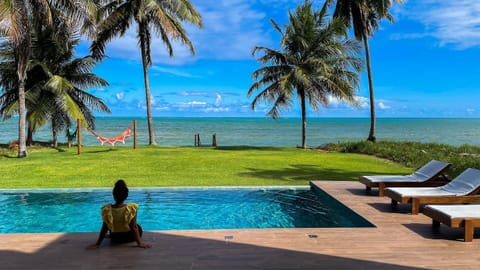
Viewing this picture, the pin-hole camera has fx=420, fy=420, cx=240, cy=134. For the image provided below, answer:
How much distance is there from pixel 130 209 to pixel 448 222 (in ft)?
12.4

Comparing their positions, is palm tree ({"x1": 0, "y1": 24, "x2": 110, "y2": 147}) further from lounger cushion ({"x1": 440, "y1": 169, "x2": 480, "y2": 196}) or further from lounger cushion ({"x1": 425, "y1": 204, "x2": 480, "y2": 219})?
lounger cushion ({"x1": 425, "y1": 204, "x2": 480, "y2": 219})

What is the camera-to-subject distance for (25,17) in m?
14.5

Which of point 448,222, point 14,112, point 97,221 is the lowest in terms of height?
point 97,221

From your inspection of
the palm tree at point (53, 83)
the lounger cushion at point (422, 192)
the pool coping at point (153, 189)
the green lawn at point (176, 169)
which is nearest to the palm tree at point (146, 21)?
the palm tree at point (53, 83)

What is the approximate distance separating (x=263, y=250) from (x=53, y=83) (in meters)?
17.4

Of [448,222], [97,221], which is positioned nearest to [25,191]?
[97,221]

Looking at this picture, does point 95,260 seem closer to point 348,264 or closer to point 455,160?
point 348,264

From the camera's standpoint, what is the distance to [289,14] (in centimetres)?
2192

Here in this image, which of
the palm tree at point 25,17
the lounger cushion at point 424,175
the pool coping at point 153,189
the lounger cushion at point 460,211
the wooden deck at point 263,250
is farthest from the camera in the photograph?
→ the palm tree at point 25,17

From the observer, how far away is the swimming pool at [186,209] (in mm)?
7180

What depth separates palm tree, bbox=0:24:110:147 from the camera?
1970 centimetres

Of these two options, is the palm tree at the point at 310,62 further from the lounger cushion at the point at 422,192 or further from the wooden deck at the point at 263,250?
the wooden deck at the point at 263,250

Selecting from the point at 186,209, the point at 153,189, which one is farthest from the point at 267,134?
the point at 186,209

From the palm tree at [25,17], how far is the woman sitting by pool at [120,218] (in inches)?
449
